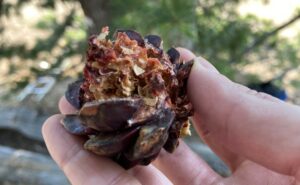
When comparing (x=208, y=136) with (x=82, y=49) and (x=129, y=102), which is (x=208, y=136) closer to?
(x=129, y=102)

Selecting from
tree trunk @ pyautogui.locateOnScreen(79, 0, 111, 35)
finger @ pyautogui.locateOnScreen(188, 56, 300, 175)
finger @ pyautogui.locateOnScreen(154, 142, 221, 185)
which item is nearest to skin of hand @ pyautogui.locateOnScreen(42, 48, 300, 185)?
finger @ pyautogui.locateOnScreen(188, 56, 300, 175)

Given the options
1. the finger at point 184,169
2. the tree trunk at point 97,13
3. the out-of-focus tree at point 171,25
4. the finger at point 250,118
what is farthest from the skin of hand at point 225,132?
the tree trunk at point 97,13

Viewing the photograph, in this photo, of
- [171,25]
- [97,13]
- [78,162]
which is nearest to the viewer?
[78,162]

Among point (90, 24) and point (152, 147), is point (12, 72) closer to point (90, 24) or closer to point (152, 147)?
point (90, 24)

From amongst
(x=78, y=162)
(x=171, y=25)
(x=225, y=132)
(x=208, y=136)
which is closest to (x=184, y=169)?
(x=208, y=136)

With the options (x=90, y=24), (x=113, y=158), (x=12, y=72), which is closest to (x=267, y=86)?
(x=90, y=24)

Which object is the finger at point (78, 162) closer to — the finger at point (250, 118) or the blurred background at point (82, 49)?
the finger at point (250, 118)

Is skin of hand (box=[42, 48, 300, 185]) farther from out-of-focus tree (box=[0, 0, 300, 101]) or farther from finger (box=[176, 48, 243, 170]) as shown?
out-of-focus tree (box=[0, 0, 300, 101])
